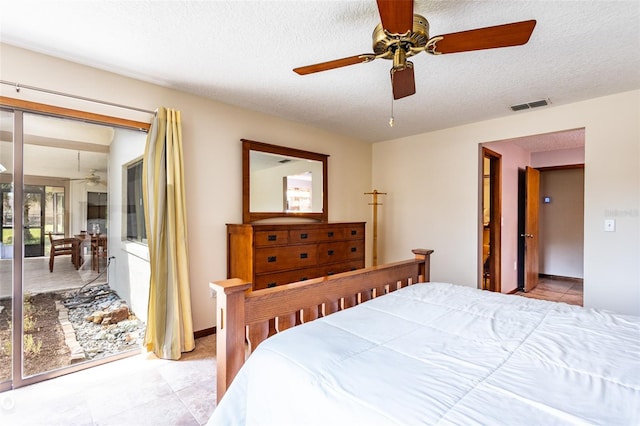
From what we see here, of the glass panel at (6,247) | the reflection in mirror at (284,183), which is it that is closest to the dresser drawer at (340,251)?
the reflection in mirror at (284,183)

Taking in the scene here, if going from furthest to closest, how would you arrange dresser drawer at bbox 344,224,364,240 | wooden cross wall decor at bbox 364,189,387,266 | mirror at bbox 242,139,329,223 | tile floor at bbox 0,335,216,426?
wooden cross wall decor at bbox 364,189,387,266, dresser drawer at bbox 344,224,364,240, mirror at bbox 242,139,329,223, tile floor at bbox 0,335,216,426

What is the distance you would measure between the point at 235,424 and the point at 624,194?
144 inches

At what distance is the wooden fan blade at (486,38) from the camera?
1.38 metres

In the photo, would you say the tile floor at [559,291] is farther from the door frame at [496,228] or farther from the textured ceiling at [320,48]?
the textured ceiling at [320,48]

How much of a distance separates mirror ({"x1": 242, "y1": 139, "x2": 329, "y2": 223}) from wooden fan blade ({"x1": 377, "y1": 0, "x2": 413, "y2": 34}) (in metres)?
2.23

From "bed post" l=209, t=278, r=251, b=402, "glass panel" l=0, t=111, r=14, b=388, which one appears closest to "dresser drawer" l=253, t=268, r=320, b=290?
"bed post" l=209, t=278, r=251, b=402

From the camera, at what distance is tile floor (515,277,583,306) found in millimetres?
4352

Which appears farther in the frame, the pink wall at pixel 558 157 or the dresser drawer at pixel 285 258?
the pink wall at pixel 558 157

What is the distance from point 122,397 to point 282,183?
2.43 metres

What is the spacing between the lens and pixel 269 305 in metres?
1.56

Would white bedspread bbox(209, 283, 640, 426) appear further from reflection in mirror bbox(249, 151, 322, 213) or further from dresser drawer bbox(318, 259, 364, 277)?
reflection in mirror bbox(249, 151, 322, 213)

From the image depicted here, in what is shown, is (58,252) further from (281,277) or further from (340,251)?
(340,251)

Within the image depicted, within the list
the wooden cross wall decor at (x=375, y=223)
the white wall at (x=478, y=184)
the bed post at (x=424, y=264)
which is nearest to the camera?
the bed post at (x=424, y=264)

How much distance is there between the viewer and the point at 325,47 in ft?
6.88
